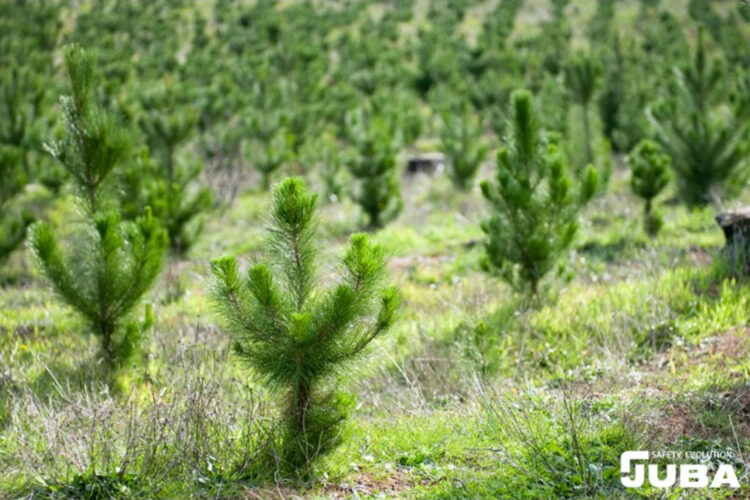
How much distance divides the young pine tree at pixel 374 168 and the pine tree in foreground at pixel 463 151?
2.85m

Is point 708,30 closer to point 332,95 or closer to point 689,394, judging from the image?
point 332,95

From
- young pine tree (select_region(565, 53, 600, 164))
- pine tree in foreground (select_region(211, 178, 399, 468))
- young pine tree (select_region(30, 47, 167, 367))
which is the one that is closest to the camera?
pine tree in foreground (select_region(211, 178, 399, 468))

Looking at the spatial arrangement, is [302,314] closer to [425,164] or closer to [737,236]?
[737,236]

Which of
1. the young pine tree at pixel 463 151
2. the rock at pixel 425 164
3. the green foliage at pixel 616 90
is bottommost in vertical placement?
the rock at pixel 425 164

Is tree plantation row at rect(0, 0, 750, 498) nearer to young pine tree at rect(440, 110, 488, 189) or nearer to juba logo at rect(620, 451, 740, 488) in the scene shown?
young pine tree at rect(440, 110, 488, 189)

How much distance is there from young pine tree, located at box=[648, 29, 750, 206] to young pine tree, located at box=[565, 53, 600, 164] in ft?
3.77

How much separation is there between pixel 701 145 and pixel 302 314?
8460 mm

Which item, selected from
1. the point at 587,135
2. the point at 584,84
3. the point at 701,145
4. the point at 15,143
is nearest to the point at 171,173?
the point at 15,143

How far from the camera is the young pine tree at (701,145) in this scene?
34.2 feet

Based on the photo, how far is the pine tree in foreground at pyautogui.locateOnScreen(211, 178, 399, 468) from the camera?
3658 millimetres

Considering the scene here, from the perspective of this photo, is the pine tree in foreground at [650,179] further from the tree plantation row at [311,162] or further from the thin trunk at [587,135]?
the thin trunk at [587,135]

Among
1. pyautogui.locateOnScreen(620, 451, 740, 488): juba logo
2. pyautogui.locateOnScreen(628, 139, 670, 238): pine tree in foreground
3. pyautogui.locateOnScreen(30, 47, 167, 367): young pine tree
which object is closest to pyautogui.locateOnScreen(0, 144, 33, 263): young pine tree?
pyautogui.locateOnScreen(30, 47, 167, 367): young pine tree

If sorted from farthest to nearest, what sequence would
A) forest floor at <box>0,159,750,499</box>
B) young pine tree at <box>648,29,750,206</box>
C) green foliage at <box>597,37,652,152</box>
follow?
green foliage at <box>597,37,652,152</box>, young pine tree at <box>648,29,750,206</box>, forest floor at <box>0,159,750,499</box>

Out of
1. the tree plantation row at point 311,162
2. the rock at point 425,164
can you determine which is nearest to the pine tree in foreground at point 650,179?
the tree plantation row at point 311,162
